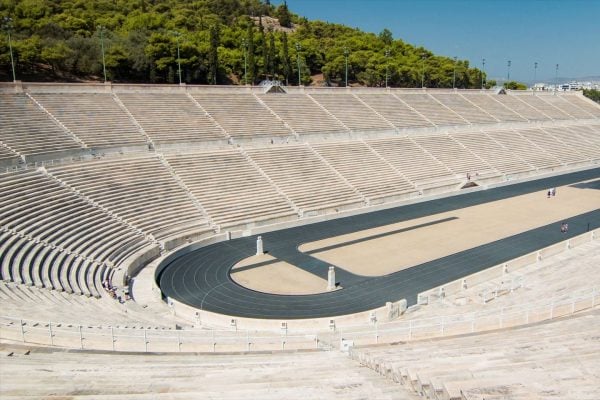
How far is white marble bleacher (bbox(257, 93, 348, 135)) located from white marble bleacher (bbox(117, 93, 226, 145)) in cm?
687

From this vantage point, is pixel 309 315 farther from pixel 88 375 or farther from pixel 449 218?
pixel 449 218

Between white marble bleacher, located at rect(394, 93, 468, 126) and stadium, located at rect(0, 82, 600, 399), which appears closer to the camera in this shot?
stadium, located at rect(0, 82, 600, 399)

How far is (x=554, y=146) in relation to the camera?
5253 centimetres

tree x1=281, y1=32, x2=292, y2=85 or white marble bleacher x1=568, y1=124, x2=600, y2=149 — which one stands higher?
tree x1=281, y1=32, x2=292, y2=85

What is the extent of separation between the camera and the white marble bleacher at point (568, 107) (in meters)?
65.6

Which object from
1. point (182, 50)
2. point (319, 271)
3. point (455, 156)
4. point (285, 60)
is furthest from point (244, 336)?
point (285, 60)

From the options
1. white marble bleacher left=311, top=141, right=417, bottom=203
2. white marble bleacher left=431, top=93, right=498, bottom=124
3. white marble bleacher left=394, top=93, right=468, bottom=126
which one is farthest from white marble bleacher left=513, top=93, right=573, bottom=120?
white marble bleacher left=311, top=141, right=417, bottom=203

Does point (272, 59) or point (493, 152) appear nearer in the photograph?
point (493, 152)

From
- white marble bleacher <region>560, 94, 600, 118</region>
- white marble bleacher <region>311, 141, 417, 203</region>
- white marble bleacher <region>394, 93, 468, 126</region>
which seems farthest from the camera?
white marble bleacher <region>560, 94, 600, 118</region>

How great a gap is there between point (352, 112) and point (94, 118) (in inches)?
891

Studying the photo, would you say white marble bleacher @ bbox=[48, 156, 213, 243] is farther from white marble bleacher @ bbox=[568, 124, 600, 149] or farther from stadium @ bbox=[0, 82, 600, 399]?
white marble bleacher @ bbox=[568, 124, 600, 149]

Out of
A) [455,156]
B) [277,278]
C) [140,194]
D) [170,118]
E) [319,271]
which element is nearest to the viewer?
[277,278]

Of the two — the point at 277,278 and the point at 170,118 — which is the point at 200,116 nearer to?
the point at 170,118

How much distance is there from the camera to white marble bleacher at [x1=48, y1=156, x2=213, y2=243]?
85.9ft
